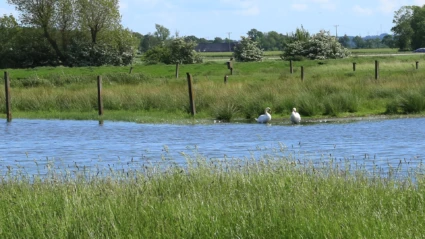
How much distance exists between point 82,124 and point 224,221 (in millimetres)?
23200

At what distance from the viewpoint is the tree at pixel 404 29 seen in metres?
162

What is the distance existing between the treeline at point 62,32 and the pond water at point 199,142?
196 ft

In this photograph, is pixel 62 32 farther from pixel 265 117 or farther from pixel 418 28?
pixel 418 28

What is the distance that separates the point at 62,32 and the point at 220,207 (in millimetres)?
86456

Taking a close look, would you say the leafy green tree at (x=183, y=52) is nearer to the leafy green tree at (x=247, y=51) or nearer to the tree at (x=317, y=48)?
the leafy green tree at (x=247, y=51)

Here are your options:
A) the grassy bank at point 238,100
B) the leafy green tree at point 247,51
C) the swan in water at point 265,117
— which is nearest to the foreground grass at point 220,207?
the swan in water at point 265,117

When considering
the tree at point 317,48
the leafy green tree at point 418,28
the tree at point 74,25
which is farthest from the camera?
the leafy green tree at point 418,28

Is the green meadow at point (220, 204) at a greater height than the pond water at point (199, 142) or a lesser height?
greater

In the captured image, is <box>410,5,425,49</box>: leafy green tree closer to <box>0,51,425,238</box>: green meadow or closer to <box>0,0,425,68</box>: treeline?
<box>0,0,425,68</box>: treeline

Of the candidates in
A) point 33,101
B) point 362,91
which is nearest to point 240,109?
point 362,91

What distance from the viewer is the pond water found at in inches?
843

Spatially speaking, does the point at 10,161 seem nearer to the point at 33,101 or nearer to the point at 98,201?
the point at 98,201

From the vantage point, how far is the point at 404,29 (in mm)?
164375

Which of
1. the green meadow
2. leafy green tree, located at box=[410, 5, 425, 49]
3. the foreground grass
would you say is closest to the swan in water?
the green meadow
